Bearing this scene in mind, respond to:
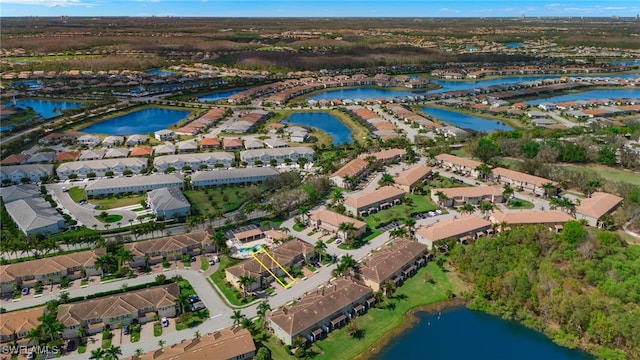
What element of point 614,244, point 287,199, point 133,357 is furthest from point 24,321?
point 614,244

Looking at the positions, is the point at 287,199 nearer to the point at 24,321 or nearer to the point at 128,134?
the point at 24,321

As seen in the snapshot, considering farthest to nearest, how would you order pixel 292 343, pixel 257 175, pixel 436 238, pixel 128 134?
pixel 128 134, pixel 257 175, pixel 436 238, pixel 292 343

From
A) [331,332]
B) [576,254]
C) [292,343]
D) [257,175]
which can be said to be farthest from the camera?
[257,175]

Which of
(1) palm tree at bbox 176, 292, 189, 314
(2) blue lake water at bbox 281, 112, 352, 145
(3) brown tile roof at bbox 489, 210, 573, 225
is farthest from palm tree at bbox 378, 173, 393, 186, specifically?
(1) palm tree at bbox 176, 292, 189, 314

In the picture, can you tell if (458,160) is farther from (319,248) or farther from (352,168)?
(319,248)

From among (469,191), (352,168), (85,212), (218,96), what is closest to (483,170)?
(469,191)

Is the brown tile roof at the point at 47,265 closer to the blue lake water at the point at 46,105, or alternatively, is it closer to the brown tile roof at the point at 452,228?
the brown tile roof at the point at 452,228

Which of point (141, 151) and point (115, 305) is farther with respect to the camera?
point (141, 151)
